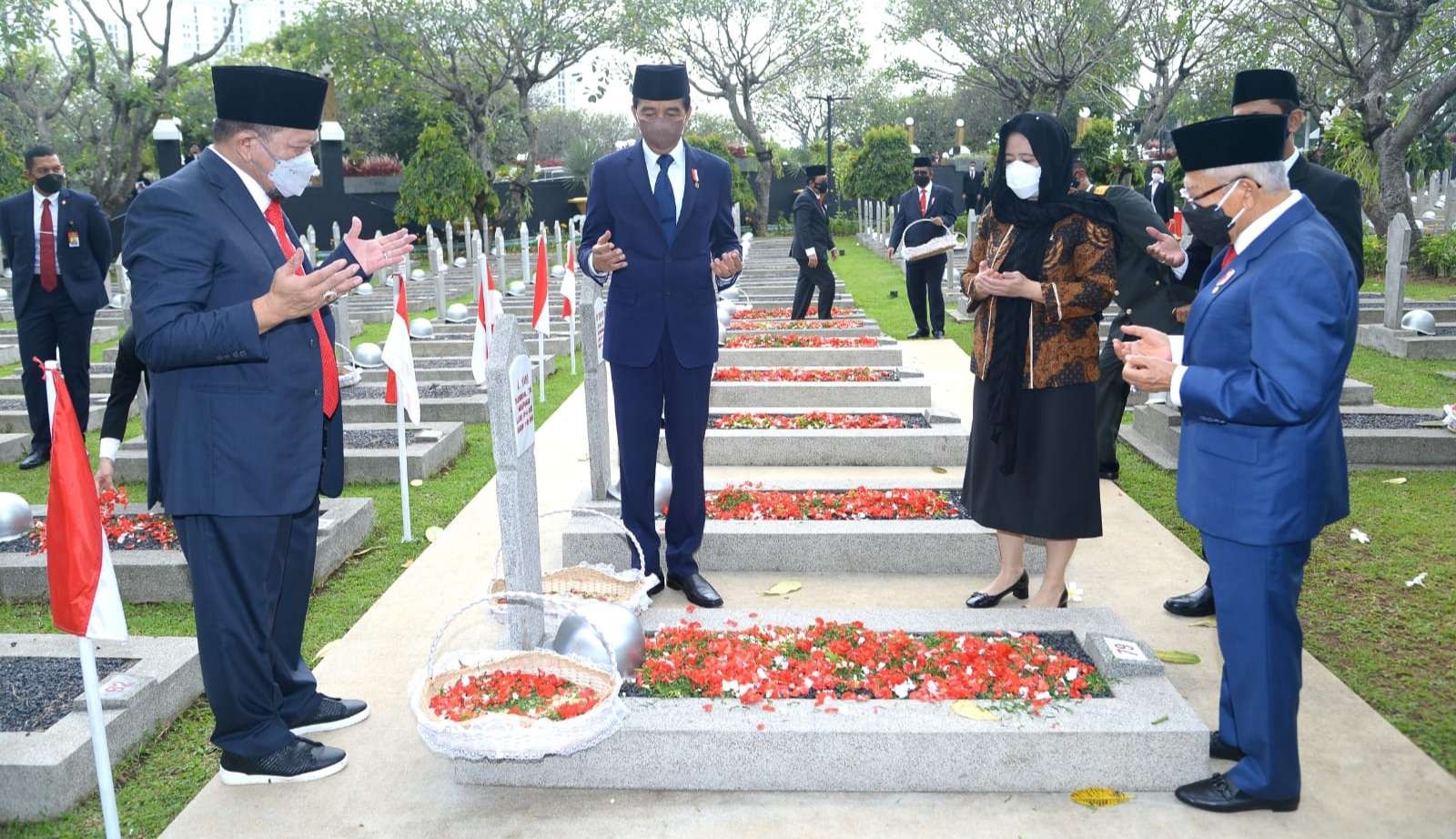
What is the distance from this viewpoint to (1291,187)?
13.3 ft

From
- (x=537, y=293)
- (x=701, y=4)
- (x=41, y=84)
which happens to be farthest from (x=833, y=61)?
(x=537, y=293)

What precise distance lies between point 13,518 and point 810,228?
361 inches

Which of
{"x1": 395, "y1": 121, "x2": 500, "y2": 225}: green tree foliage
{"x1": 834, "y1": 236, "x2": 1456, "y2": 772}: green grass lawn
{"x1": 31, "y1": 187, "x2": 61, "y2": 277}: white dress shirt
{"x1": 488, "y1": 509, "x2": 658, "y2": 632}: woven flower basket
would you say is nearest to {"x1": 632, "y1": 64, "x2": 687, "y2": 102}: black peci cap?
{"x1": 488, "y1": 509, "x2": 658, "y2": 632}: woven flower basket

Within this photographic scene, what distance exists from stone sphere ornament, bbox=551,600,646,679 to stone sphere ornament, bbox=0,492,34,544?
3421mm

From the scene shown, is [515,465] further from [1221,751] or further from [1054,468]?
[1221,751]

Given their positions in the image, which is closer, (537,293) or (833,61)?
(537,293)

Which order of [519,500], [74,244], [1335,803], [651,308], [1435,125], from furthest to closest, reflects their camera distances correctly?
[1435,125]
[74,244]
[651,308]
[519,500]
[1335,803]

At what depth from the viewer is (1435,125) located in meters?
34.5

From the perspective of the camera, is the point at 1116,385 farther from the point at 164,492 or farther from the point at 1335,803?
the point at 164,492

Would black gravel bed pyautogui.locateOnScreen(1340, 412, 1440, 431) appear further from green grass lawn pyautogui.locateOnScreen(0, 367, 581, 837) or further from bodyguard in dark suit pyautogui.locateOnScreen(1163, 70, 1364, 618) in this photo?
green grass lawn pyautogui.locateOnScreen(0, 367, 581, 837)

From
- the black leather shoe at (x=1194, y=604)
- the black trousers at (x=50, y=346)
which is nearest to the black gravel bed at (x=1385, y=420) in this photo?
the black leather shoe at (x=1194, y=604)

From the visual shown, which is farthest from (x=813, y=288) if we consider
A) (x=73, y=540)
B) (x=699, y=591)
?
(x=73, y=540)

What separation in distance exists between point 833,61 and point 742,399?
1358 inches

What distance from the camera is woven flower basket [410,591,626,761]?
309 cm
